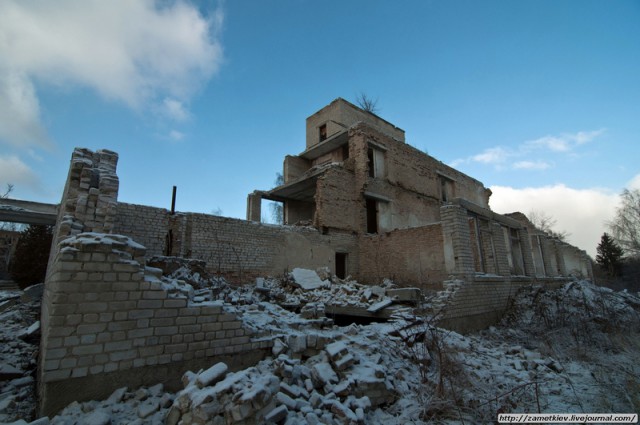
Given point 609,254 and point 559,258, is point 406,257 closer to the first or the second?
point 559,258

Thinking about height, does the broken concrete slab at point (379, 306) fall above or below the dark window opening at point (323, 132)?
below

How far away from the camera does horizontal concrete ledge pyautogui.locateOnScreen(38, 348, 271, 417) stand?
3.48 meters

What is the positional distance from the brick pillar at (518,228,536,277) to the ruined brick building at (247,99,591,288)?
0.03 meters

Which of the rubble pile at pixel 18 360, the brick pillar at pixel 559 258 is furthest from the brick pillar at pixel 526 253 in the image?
the rubble pile at pixel 18 360

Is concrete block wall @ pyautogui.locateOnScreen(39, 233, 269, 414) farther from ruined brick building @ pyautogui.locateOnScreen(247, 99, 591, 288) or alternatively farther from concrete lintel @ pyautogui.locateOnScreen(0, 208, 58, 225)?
concrete lintel @ pyautogui.locateOnScreen(0, 208, 58, 225)

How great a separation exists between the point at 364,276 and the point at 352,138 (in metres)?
7.11

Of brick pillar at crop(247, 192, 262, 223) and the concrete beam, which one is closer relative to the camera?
the concrete beam

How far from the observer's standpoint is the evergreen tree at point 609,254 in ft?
92.4

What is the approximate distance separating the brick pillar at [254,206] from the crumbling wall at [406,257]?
5805 mm

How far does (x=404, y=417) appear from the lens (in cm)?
391

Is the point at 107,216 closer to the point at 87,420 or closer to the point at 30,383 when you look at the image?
the point at 30,383

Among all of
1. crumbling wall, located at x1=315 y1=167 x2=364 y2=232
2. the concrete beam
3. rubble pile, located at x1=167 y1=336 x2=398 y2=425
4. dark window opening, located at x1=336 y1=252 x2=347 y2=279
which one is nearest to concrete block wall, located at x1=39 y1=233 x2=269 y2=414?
rubble pile, located at x1=167 y1=336 x2=398 y2=425

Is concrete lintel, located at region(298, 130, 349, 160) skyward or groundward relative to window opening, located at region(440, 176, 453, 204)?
skyward

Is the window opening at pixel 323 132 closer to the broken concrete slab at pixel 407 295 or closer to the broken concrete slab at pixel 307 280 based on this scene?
the broken concrete slab at pixel 307 280
